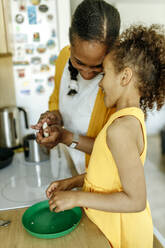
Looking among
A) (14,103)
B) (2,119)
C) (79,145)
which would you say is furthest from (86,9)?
(14,103)

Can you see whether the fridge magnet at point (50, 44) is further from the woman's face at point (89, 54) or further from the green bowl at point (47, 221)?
the green bowl at point (47, 221)

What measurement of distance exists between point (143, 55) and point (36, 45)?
1498mm

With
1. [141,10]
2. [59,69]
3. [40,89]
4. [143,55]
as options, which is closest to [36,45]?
[40,89]

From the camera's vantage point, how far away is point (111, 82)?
0.73 metres

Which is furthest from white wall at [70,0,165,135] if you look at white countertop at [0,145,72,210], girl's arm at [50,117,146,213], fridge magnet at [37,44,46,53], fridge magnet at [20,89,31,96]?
girl's arm at [50,117,146,213]

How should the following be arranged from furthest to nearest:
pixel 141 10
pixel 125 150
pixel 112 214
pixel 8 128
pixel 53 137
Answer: pixel 141 10 → pixel 8 128 → pixel 53 137 → pixel 112 214 → pixel 125 150

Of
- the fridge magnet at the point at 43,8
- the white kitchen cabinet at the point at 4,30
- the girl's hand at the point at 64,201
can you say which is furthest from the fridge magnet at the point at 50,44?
the girl's hand at the point at 64,201

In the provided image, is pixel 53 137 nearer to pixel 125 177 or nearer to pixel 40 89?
pixel 125 177

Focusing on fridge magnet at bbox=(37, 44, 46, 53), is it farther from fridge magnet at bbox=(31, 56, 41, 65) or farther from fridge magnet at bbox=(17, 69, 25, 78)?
fridge magnet at bbox=(17, 69, 25, 78)

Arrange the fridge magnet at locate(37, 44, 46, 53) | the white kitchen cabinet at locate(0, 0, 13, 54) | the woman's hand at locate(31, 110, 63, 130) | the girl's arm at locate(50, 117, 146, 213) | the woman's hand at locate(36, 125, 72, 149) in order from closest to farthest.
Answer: the girl's arm at locate(50, 117, 146, 213) → the woman's hand at locate(36, 125, 72, 149) → the woman's hand at locate(31, 110, 63, 130) → the white kitchen cabinet at locate(0, 0, 13, 54) → the fridge magnet at locate(37, 44, 46, 53)

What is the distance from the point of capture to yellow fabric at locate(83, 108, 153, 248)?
2.27ft

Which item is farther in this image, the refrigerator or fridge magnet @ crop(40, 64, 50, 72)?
fridge magnet @ crop(40, 64, 50, 72)

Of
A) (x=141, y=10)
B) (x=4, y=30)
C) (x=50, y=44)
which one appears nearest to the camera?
(x=4, y=30)

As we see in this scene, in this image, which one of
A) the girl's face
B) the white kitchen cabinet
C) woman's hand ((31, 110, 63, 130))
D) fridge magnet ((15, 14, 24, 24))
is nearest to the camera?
the girl's face
